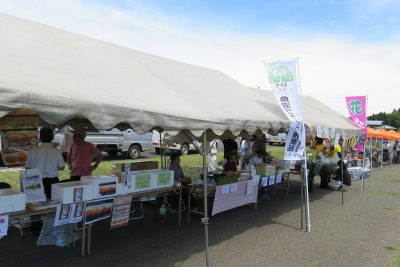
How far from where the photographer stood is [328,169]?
1116 cm

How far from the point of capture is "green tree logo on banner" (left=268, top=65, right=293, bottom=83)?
621 cm

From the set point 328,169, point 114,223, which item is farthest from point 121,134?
point 114,223

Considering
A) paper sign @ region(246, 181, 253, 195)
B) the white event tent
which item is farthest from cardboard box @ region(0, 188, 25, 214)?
paper sign @ region(246, 181, 253, 195)

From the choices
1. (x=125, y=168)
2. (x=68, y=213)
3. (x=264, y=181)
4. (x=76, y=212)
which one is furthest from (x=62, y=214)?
(x=264, y=181)

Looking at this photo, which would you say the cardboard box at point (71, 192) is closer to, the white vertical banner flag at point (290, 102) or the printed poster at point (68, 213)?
the printed poster at point (68, 213)

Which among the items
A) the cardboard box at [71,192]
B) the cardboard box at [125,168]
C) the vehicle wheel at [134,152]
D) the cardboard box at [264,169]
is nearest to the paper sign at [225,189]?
the cardboard box at [125,168]

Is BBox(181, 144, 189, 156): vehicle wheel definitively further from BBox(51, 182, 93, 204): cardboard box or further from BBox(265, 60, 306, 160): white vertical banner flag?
BBox(51, 182, 93, 204): cardboard box

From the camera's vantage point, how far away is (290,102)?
6.32m

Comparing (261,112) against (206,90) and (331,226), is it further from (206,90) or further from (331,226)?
(331,226)

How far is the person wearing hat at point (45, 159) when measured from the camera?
5.20 meters

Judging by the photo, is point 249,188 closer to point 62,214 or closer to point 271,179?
point 271,179

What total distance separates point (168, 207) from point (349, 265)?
11.9 ft

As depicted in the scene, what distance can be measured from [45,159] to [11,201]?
5.25 ft

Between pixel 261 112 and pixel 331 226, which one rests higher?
pixel 261 112
